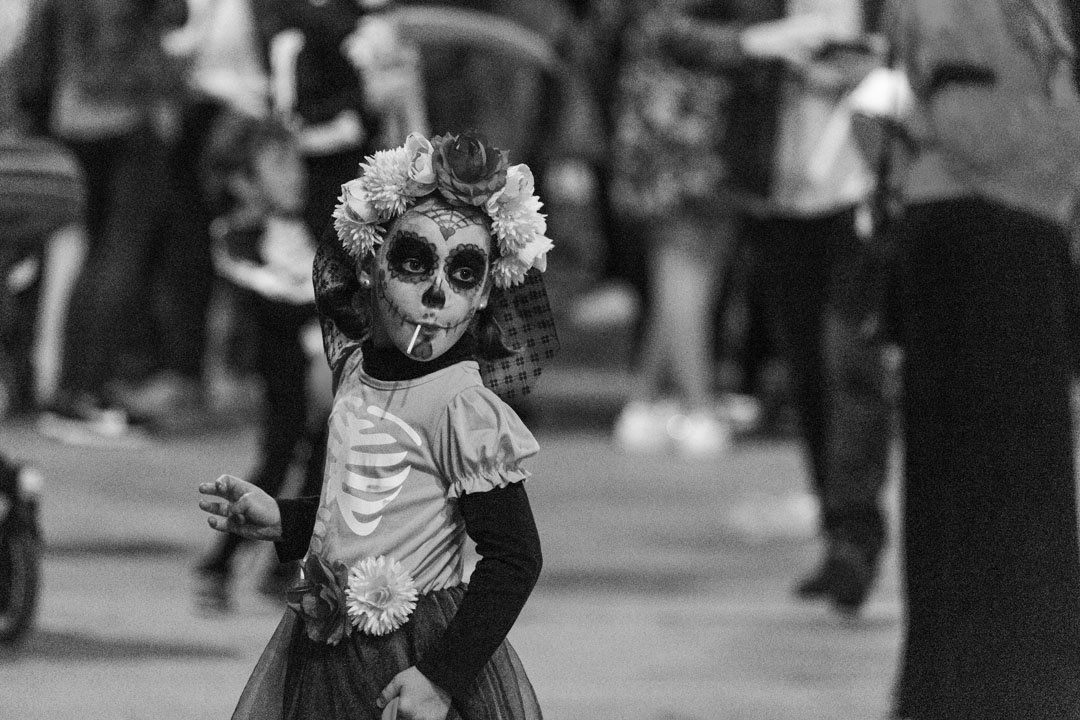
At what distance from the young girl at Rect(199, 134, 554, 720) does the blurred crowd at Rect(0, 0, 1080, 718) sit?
1.49 m

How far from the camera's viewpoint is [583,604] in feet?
21.4

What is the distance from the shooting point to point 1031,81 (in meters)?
4.32

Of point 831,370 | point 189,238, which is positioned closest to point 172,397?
point 189,238

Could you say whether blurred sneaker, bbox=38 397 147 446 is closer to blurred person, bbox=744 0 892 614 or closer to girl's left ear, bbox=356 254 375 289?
blurred person, bbox=744 0 892 614

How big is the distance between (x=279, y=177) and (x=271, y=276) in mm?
346

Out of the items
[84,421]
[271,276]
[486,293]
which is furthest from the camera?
[84,421]

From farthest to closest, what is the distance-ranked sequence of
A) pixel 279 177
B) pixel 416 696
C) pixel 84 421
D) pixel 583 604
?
1. pixel 84 421
2. pixel 583 604
3. pixel 279 177
4. pixel 416 696

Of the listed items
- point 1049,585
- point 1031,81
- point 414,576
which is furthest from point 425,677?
point 1031,81

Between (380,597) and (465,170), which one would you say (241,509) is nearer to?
(380,597)

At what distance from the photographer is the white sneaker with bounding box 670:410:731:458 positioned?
10328 millimetres

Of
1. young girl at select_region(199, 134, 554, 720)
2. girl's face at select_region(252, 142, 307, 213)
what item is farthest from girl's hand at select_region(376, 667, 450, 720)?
girl's face at select_region(252, 142, 307, 213)

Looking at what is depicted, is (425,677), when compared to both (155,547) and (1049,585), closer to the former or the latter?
(1049,585)

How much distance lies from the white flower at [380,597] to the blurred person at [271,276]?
120 inches

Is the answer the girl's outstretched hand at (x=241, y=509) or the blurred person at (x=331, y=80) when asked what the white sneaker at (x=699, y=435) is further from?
the girl's outstretched hand at (x=241, y=509)
